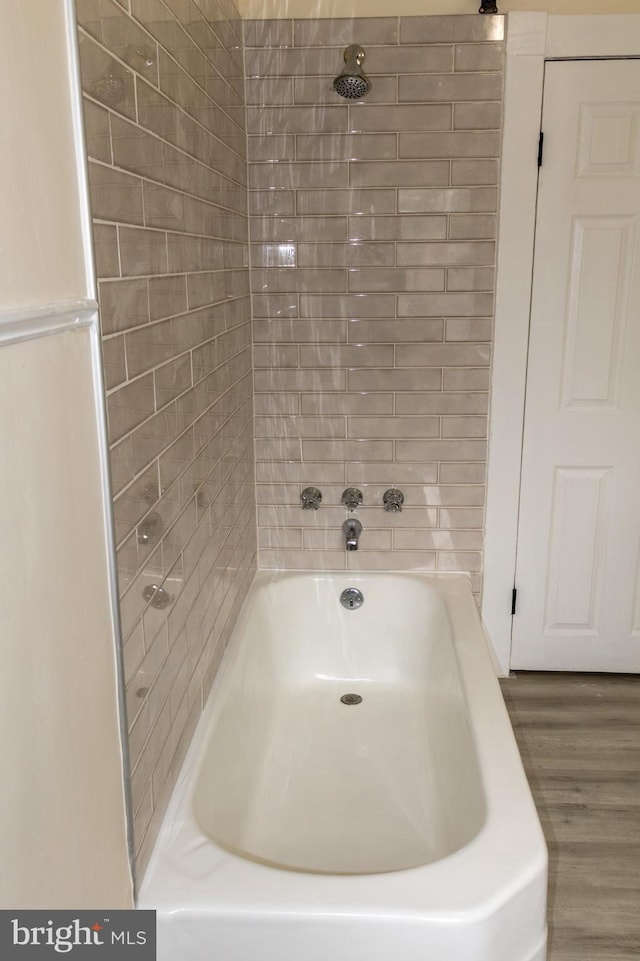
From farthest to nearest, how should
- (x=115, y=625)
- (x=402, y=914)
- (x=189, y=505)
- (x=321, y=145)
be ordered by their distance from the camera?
1. (x=321, y=145)
2. (x=189, y=505)
3. (x=402, y=914)
4. (x=115, y=625)

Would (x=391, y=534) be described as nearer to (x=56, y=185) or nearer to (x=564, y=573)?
(x=564, y=573)

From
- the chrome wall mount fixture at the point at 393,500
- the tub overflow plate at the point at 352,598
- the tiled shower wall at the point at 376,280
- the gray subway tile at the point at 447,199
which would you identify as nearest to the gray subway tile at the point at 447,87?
the tiled shower wall at the point at 376,280

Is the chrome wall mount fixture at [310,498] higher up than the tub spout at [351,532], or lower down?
higher up

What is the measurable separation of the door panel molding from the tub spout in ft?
1.49

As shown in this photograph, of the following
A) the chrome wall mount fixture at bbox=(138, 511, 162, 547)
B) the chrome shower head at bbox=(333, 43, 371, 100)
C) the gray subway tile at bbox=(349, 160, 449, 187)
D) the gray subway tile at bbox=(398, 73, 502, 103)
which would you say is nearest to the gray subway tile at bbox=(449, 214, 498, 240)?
the gray subway tile at bbox=(349, 160, 449, 187)

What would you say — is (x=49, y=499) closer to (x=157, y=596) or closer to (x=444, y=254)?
(x=157, y=596)

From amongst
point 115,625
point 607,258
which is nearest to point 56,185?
point 115,625

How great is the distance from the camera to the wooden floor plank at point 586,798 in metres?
1.87

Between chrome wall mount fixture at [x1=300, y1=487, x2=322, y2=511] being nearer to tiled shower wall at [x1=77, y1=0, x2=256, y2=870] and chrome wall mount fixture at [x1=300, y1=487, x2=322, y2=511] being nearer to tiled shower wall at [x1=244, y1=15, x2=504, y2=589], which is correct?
tiled shower wall at [x1=244, y1=15, x2=504, y2=589]

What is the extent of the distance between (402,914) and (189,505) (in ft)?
2.76

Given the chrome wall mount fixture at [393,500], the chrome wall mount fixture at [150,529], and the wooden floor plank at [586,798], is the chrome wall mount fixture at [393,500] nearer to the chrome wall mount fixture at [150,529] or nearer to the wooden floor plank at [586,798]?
the wooden floor plank at [586,798]

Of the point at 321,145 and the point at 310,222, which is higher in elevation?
the point at 321,145

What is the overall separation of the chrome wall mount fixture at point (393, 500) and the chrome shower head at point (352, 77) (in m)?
1.18

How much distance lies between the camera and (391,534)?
271cm
